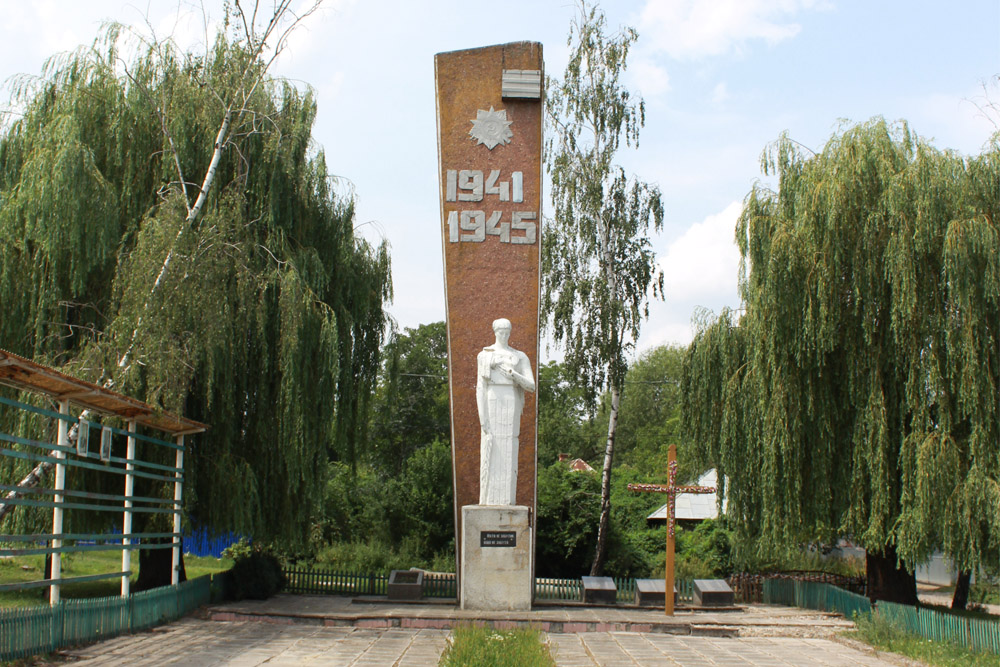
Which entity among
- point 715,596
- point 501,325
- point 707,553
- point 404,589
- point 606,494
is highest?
point 501,325

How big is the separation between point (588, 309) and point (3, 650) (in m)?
→ 14.6

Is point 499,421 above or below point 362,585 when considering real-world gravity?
above

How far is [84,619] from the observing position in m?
7.96

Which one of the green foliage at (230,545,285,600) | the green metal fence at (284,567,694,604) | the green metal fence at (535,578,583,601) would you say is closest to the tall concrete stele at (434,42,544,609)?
the green metal fence at (535,578,583,601)

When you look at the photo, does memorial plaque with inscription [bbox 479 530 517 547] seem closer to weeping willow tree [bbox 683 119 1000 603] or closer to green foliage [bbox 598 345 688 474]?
weeping willow tree [bbox 683 119 1000 603]

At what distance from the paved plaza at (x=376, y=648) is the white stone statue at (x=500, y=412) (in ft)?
6.85

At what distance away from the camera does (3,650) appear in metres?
6.67

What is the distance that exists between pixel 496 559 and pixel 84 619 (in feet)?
16.6

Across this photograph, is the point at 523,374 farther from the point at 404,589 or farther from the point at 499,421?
the point at 404,589

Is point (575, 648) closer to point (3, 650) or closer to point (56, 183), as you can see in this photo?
point (3, 650)

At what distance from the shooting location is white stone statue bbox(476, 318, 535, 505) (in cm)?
1166

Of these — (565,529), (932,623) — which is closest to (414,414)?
(565,529)

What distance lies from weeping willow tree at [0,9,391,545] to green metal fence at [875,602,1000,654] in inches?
305

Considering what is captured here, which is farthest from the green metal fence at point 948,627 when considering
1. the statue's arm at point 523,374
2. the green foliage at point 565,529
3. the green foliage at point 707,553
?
the green foliage at point 565,529
